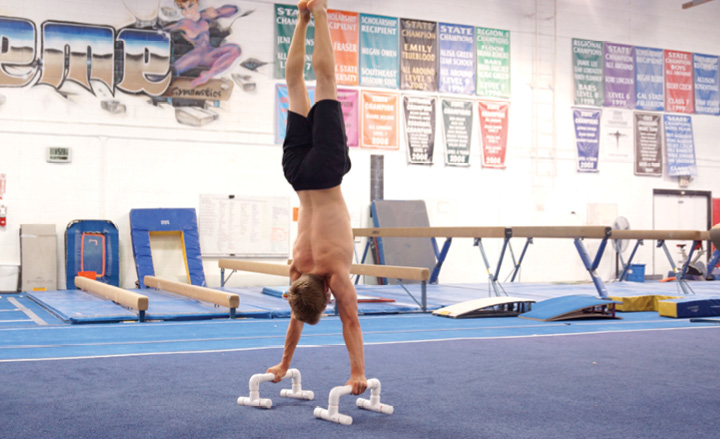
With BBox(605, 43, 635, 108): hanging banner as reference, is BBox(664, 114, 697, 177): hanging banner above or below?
below

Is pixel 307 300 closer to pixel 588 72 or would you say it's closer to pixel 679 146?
pixel 588 72

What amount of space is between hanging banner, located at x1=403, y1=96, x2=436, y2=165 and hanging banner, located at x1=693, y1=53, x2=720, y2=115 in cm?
687

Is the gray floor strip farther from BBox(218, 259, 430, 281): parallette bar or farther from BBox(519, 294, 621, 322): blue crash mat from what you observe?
BBox(519, 294, 621, 322): blue crash mat

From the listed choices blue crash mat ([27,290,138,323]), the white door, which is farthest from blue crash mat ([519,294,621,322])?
the white door

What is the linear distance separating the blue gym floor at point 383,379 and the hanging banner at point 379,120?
6.71 meters

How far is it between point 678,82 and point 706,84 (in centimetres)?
83

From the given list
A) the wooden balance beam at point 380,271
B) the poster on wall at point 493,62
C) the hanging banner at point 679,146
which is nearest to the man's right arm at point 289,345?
the wooden balance beam at point 380,271

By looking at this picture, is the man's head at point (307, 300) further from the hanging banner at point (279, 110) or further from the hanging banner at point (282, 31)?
the hanging banner at point (282, 31)

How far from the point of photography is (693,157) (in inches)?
617

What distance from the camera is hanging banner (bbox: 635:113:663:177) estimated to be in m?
15.2

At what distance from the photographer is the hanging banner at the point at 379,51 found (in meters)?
13.2

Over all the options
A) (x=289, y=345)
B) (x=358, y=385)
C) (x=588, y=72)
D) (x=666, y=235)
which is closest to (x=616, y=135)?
(x=588, y=72)

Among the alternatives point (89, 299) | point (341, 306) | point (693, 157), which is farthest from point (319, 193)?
point (693, 157)

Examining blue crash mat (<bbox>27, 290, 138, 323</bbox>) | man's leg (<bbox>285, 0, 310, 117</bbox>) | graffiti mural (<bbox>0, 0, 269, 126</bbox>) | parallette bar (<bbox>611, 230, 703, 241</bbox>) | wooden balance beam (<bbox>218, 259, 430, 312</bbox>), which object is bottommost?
blue crash mat (<bbox>27, 290, 138, 323</bbox>)
